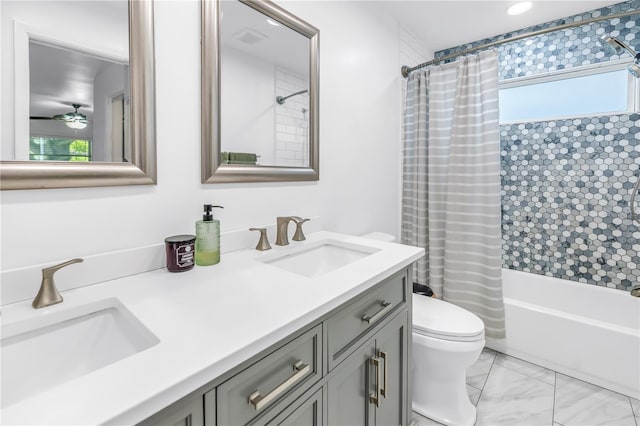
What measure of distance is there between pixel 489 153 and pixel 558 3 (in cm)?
113

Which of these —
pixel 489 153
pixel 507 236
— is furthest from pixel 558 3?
pixel 507 236

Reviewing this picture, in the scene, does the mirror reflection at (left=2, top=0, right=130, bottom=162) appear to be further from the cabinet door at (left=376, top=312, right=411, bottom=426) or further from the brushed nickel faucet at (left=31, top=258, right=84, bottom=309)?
the cabinet door at (left=376, top=312, right=411, bottom=426)

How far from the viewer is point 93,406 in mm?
432

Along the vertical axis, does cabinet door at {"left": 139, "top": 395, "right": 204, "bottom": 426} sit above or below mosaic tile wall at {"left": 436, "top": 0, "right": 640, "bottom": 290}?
below

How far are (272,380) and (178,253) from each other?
0.50m

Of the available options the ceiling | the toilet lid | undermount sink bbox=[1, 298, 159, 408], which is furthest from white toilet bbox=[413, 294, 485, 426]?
the ceiling

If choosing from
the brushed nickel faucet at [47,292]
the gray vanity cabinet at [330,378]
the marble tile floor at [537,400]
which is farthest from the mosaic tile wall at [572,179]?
the brushed nickel faucet at [47,292]

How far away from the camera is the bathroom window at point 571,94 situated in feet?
7.20

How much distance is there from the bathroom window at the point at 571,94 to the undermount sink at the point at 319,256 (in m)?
2.10

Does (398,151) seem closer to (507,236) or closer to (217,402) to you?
(507,236)

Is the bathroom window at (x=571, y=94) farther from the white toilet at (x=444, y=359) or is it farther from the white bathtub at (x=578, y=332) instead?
the white toilet at (x=444, y=359)

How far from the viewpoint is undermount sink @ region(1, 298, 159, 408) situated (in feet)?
2.12

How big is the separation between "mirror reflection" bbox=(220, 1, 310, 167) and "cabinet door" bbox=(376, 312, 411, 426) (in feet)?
2.86

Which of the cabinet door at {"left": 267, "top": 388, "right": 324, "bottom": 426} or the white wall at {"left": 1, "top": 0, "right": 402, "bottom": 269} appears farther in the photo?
the white wall at {"left": 1, "top": 0, "right": 402, "bottom": 269}
